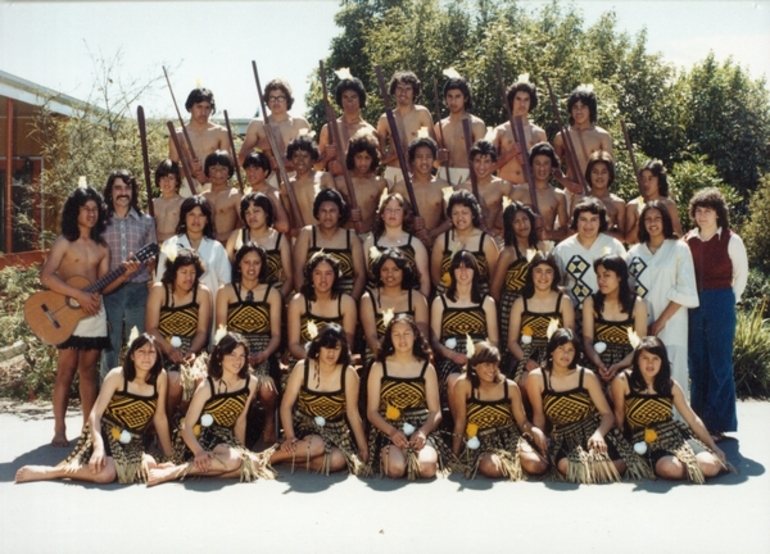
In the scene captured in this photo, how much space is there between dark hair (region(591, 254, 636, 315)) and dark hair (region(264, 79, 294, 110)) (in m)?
2.86

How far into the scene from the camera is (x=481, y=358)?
4727 mm

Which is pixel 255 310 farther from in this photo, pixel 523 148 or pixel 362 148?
pixel 523 148

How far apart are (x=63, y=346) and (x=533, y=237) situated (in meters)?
2.98

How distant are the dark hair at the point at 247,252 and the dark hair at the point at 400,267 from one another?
2.18 feet

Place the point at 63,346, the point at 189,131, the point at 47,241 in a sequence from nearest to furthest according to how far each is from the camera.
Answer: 1. the point at 63,346
2. the point at 189,131
3. the point at 47,241

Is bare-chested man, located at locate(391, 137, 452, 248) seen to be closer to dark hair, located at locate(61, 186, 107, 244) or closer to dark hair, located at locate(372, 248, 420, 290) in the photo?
dark hair, located at locate(372, 248, 420, 290)

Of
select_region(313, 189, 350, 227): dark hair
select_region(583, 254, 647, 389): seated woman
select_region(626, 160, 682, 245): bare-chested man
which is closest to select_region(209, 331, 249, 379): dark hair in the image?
select_region(313, 189, 350, 227): dark hair

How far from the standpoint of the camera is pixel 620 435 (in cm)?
476

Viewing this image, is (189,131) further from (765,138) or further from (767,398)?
(765,138)

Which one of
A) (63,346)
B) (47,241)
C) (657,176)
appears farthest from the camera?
(47,241)

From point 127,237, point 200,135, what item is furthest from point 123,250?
point 200,135

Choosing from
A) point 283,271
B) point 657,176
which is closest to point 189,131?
point 283,271

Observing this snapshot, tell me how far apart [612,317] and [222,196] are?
2786mm

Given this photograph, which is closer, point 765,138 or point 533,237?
point 533,237
